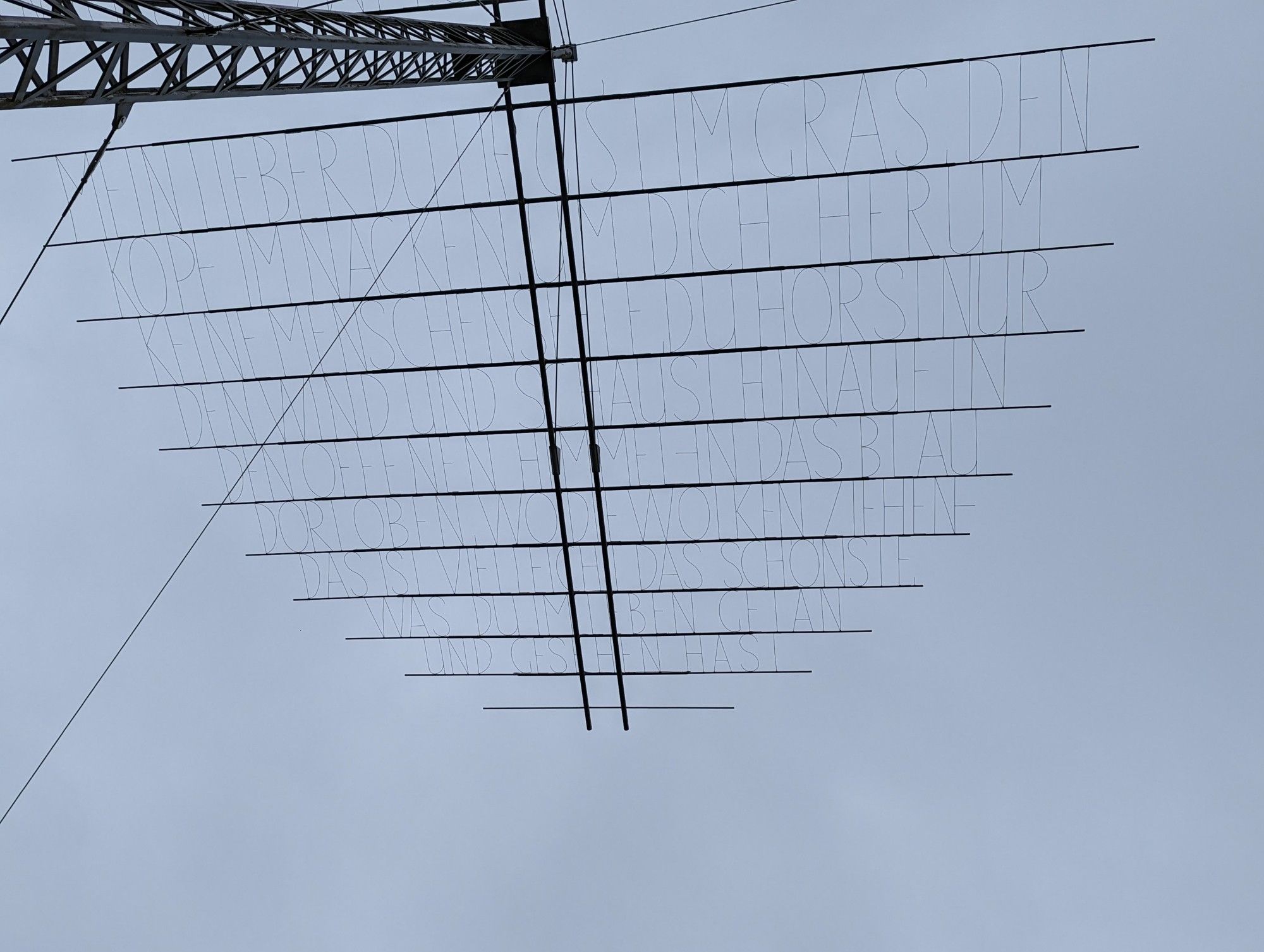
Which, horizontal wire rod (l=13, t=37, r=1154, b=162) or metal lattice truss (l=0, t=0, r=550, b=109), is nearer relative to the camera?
metal lattice truss (l=0, t=0, r=550, b=109)

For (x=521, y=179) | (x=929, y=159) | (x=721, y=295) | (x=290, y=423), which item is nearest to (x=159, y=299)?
(x=290, y=423)

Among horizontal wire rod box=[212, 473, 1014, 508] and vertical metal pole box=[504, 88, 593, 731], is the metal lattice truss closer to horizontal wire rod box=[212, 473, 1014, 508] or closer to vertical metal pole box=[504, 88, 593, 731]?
vertical metal pole box=[504, 88, 593, 731]

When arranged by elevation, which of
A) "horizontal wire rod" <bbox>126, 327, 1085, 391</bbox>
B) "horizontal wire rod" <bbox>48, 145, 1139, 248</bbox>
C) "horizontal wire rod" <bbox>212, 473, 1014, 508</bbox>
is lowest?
"horizontal wire rod" <bbox>212, 473, 1014, 508</bbox>

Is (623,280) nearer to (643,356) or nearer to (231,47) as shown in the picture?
(643,356)

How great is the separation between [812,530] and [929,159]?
9.29 meters

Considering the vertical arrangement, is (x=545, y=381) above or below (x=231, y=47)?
below

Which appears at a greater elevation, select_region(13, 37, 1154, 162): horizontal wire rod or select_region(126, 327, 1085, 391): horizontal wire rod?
select_region(13, 37, 1154, 162): horizontal wire rod

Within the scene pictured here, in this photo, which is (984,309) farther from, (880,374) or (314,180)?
(314,180)

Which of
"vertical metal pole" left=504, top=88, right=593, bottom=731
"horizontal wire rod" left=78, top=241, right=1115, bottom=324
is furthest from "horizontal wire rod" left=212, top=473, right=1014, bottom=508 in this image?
"horizontal wire rod" left=78, top=241, right=1115, bottom=324

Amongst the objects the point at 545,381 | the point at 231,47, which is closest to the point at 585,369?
the point at 545,381

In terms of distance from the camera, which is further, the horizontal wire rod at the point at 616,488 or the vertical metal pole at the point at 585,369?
the horizontal wire rod at the point at 616,488

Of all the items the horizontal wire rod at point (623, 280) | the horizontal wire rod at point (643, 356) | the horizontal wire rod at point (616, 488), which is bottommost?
the horizontal wire rod at point (616, 488)

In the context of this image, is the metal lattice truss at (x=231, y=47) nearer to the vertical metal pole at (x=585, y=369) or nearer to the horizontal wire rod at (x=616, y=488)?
the vertical metal pole at (x=585, y=369)

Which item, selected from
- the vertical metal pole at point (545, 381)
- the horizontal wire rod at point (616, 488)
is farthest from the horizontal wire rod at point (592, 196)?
the horizontal wire rod at point (616, 488)
